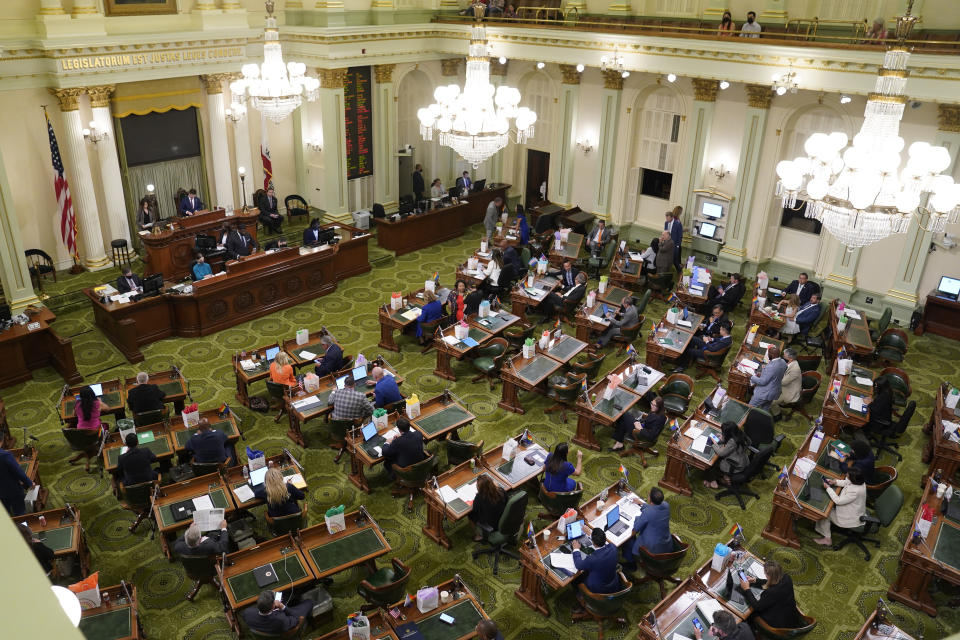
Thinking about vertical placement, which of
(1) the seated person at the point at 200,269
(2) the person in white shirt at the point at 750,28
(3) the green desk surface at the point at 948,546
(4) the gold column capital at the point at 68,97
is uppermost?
(2) the person in white shirt at the point at 750,28

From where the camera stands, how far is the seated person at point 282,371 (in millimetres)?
10234

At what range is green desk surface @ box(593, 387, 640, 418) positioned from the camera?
32.7 feet

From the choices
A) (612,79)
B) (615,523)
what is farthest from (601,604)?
(612,79)

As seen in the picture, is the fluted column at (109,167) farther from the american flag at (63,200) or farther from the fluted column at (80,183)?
the american flag at (63,200)

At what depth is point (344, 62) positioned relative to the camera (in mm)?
16812

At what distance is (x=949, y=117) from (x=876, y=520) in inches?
322

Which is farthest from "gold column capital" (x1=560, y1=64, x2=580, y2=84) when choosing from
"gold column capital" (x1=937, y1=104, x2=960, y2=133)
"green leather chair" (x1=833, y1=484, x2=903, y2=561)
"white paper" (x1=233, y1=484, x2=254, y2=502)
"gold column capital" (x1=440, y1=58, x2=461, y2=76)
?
"white paper" (x1=233, y1=484, x2=254, y2=502)

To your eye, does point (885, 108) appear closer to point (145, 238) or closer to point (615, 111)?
point (615, 111)

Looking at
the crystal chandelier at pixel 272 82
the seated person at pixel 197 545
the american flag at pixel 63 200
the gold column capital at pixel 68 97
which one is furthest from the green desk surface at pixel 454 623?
the gold column capital at pixel 68 97

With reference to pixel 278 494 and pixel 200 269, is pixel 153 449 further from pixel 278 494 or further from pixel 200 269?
pixel 200 269

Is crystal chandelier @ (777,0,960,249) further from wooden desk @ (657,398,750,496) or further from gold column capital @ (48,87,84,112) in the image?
gold column capital @ (48,87,84,112)

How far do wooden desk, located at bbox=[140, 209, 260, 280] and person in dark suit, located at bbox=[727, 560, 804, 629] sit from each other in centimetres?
1268

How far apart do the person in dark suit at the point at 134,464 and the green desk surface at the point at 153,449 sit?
48 centimetres

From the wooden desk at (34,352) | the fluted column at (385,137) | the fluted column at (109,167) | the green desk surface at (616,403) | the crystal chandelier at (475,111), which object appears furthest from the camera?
the fluted column at (385,137)
